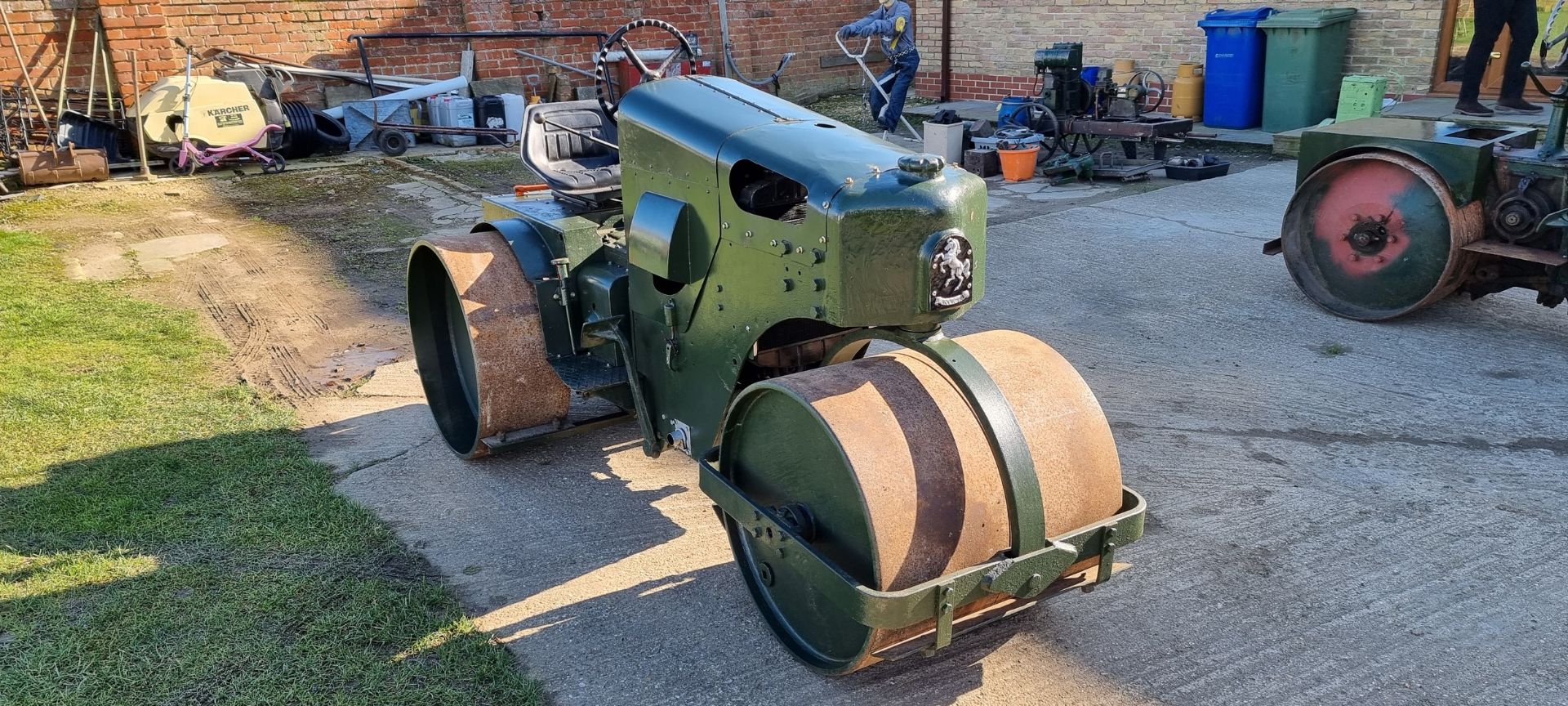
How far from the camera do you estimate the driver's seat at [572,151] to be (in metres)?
4.26

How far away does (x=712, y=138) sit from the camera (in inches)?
123

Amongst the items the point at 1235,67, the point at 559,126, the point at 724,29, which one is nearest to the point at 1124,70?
the point at 1235,67

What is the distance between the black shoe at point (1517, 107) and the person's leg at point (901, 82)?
5014 millimetres

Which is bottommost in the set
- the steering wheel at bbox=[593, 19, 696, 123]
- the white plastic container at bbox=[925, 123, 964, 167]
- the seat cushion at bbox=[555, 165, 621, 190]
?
the white plastic container at bbox=[925, 123, 964, 167]

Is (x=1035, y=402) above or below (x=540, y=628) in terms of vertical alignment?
above

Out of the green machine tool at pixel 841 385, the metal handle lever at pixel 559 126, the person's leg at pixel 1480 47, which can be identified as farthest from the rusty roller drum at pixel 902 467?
the person's leg at pixel 1480 47

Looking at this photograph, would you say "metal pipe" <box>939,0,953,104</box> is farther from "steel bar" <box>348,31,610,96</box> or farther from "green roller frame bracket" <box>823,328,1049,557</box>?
"green roller frame bracket" <box>823,328,1049,557</box>

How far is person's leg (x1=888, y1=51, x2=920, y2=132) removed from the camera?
11312 mm

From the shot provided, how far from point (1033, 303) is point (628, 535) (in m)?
3.21

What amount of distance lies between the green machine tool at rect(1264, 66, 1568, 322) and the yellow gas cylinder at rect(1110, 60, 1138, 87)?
641 cm

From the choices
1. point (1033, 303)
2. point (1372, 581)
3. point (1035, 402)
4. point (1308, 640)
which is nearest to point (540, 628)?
point (1035, 402)

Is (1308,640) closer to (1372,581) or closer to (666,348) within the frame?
(1372,581)

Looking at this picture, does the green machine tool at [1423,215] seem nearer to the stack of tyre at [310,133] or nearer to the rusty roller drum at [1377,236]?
the rusty roller drum at [1377,236]

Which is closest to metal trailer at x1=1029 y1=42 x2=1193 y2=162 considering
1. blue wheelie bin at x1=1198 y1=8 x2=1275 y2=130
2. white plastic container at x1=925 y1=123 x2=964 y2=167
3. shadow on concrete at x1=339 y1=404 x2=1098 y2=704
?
white plastic container at x1=925 y1=123 x2=964 y2=167
